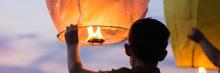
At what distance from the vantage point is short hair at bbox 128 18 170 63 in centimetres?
212

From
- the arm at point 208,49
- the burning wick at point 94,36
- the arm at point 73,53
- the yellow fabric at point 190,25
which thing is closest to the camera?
the arm at point 73,53

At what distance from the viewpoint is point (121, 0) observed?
3039mm

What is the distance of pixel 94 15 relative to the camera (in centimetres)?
301

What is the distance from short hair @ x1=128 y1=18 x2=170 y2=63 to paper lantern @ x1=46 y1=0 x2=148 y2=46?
86 centimetres

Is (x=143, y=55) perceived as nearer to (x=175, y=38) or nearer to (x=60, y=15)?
(x=60, y=15)

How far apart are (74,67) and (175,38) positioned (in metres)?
1.46

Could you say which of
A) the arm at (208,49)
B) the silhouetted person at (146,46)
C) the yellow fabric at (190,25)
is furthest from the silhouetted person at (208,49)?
the yellow fabric at (190,25)

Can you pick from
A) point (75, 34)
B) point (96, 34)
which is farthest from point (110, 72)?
point (96, 34)

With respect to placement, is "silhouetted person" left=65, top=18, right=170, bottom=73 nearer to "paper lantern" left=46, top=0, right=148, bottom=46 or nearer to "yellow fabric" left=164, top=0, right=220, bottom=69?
"paper lantern" left=46, top=0, right=148, bottom=46

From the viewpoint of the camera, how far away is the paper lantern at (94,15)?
9.82 feet

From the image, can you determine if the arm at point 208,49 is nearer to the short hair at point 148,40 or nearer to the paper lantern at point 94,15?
the short hair at point 148,40

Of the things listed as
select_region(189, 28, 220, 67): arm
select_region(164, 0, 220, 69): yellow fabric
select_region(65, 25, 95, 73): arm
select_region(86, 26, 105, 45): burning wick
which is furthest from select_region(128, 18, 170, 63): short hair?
select_region(164, 0, 220, 69): yellow fabric

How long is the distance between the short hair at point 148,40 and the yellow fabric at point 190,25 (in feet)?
3.77

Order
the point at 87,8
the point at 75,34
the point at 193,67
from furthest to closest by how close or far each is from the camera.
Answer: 1. the point at 193,67
2. the point at 87,8
3. the point at 75,34
